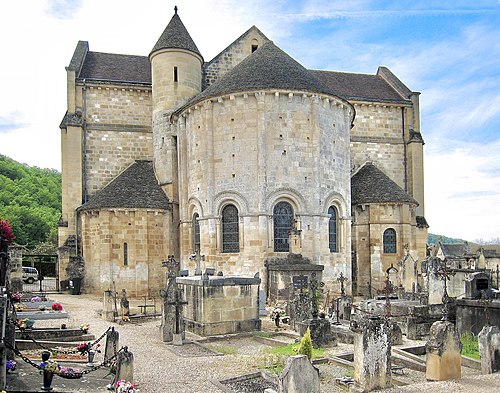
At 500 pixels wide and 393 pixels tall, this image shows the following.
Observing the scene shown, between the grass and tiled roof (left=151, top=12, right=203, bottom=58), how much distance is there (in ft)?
73.3

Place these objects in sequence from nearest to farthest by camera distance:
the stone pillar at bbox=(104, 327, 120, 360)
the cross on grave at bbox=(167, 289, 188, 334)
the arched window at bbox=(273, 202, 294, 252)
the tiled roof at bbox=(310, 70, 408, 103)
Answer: the stone pillar at bbox=(104, 327, 120, 360)
the cross on grave at bbox=(167, 289, 188, 334)
the arched window at bbox=(273, 202, 294, 252)
the tiled roof at bbox=(310, 70, 408, 103)

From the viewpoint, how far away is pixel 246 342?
1507 centimetres

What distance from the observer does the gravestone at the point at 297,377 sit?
786cm

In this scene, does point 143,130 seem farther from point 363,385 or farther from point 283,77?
point 363,385

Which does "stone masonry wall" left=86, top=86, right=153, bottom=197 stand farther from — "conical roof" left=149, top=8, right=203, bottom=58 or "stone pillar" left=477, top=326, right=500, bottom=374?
"stone pillar" left=477, top=326, right=500, bottom=374

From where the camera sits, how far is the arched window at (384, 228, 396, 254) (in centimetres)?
3000

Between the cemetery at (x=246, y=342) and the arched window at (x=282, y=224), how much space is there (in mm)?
2888

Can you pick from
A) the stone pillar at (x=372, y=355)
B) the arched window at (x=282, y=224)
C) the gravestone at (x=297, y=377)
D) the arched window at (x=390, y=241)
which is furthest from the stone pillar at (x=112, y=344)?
the arched window at (x=390, y=241)

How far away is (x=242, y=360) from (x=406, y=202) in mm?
19881

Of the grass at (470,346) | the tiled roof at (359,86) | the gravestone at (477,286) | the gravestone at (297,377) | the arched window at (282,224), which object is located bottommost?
the grass at (470,346)

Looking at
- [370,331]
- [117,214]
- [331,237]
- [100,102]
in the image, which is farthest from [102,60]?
[370,331]

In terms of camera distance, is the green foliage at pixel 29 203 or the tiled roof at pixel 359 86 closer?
the tiled roof at pixel 359 86

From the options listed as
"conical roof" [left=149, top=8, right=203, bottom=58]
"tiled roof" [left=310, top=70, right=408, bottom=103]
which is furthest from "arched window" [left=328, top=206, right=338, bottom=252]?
"conical roof" [left=149, top=8, right=203, bottom=58]

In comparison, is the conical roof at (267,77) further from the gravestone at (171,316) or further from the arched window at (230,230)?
the gravestone at (171,316)
